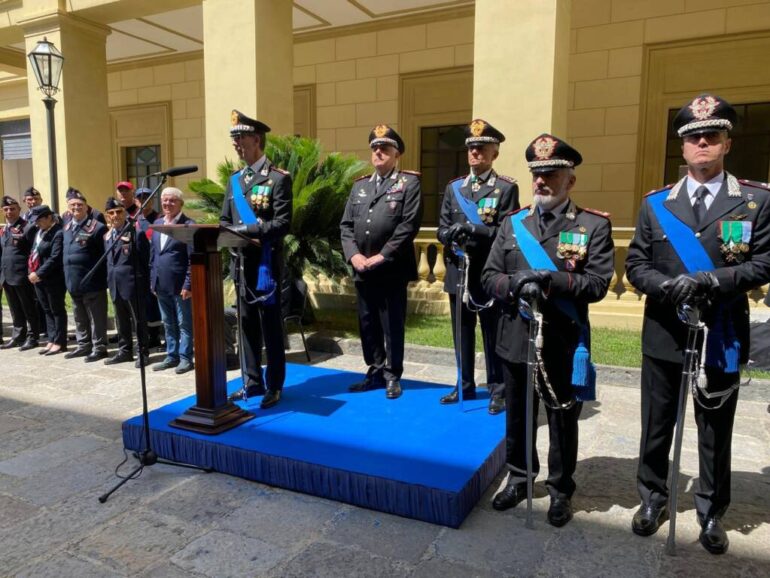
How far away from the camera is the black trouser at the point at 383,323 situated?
13.9ft

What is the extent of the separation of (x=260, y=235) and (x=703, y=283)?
102 inches

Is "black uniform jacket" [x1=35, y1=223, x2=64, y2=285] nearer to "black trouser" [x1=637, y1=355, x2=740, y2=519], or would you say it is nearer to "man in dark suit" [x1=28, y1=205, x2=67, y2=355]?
"man in dark suit" [x1=28, y1=205, x2=67, y2=355]

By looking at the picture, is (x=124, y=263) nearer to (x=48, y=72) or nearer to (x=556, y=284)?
(x=48, y=72)

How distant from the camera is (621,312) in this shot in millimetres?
7113

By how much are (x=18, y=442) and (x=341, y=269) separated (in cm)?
382

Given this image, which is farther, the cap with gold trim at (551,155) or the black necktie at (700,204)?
the cap with gold trim at (551,155)

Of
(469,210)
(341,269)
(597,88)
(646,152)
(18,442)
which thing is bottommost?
(18,442)

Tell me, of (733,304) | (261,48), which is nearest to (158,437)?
(733,304)

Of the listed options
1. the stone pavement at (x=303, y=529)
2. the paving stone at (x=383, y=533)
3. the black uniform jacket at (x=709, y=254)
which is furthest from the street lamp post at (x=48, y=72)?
the black uniform jacket at (x=709, y=254)

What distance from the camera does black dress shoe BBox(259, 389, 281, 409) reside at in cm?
399

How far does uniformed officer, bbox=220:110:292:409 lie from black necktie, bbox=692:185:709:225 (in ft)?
8.07

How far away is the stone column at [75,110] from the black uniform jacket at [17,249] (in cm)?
310

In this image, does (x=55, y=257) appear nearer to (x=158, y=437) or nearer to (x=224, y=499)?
(x=158, y=437)

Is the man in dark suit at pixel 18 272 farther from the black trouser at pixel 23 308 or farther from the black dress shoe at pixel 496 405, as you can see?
the black dress shoe at pixel 496 405
